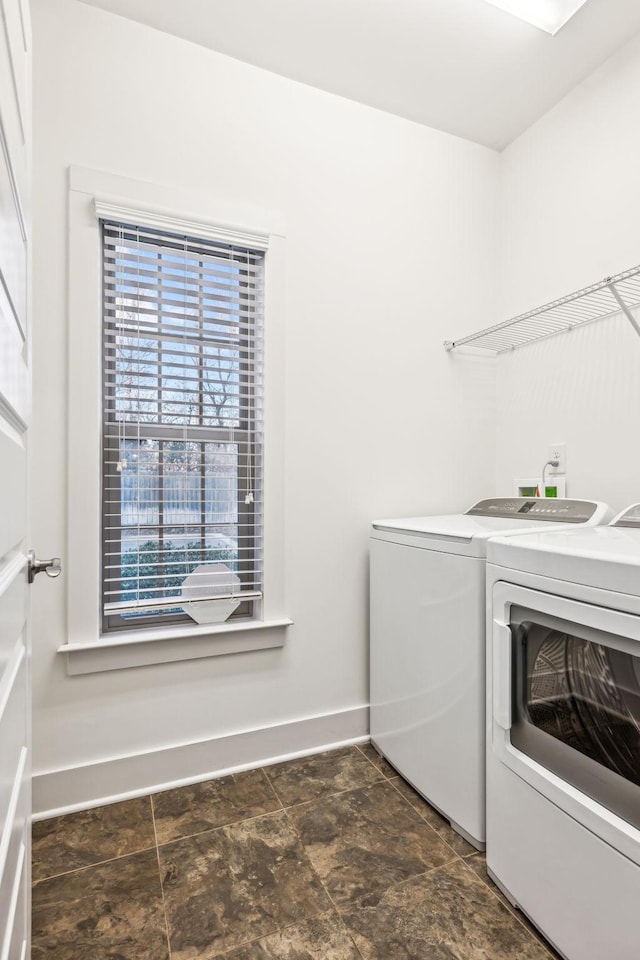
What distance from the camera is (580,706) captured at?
1.10 meters

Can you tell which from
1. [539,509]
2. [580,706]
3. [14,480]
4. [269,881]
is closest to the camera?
[14,480]

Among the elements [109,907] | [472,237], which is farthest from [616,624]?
[472,237]

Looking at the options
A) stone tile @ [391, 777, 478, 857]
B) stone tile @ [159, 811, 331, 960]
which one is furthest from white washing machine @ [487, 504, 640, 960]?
stone tile @ [159, 811, 331, 960]

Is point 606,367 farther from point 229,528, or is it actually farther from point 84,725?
point 84,725

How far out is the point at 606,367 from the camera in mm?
1836

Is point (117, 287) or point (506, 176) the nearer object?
point (117, 287)

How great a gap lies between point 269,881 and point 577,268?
7.67 ft

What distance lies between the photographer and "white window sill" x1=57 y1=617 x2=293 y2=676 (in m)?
1.59

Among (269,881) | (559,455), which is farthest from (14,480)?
(559,455)

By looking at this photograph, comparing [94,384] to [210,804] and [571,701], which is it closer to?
[210,804]

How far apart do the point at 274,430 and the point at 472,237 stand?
136 centimetres

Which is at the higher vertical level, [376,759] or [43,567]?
[43,567]

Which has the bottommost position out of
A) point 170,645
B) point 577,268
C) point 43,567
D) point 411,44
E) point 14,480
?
point 170,645

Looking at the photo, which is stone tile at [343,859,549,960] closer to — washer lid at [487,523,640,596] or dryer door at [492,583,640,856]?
dryer door at [492,583,640,856]
